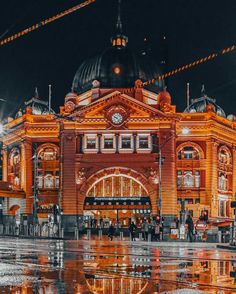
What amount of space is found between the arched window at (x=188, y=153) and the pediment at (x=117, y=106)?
7.71 metres

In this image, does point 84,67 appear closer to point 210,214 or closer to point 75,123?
point 75,123

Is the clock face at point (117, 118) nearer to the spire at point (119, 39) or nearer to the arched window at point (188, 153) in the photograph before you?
the arched window at point (188, 153)

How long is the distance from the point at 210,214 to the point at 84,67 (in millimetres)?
33209

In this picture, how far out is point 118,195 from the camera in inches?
3588

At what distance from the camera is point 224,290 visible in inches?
540

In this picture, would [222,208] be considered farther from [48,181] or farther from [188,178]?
[48,181]

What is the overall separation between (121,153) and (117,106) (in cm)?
667

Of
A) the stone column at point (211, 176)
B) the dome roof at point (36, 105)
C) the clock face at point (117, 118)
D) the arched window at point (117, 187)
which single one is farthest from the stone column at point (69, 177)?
the dome roof at point (36, 105)

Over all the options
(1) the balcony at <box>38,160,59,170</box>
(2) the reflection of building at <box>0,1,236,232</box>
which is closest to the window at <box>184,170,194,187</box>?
(2) the reflection of building at <box>0,1,236,232</box>

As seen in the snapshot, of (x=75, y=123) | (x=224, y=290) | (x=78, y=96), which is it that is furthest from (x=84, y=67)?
(x=224, y=290)

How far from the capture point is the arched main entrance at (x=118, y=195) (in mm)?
89938

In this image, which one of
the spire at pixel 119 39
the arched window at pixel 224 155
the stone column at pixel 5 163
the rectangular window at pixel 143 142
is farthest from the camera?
the spire at pixel 119 39

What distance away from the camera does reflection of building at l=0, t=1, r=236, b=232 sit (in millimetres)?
88625

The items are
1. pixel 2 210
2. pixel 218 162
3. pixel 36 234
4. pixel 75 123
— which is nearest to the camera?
pixel 36 234
